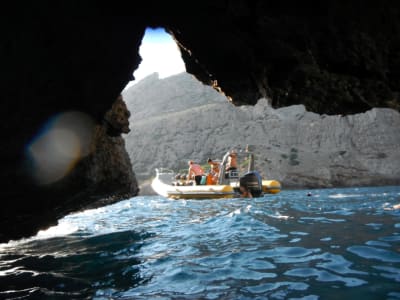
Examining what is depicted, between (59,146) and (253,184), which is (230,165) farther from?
(59,146)

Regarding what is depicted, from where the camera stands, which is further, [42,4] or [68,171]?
[68,171]

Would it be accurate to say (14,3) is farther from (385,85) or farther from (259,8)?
(385,85)

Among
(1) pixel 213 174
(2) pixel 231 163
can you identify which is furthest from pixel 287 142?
(2) pixel 231 163

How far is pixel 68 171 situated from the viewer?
5973 millimetres

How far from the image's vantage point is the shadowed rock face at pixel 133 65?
4.41 m

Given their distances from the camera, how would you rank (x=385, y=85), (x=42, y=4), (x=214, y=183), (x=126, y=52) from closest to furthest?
(x=42, y=4), (x=385, y=85), (x=126, y=52), (x=214, y=183)

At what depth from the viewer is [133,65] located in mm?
6227

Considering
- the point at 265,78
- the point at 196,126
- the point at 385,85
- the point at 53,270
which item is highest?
the point at 196,126

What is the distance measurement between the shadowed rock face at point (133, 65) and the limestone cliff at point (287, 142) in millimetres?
46562

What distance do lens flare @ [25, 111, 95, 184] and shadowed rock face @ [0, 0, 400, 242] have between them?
0.08ft

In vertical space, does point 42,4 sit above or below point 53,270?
above

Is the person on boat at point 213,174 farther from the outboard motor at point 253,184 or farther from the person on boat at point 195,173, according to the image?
the outboard motor at point 253,184

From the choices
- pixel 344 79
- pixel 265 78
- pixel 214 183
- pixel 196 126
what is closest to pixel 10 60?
pixel 265 78

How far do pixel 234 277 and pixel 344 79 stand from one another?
3.66 meters
